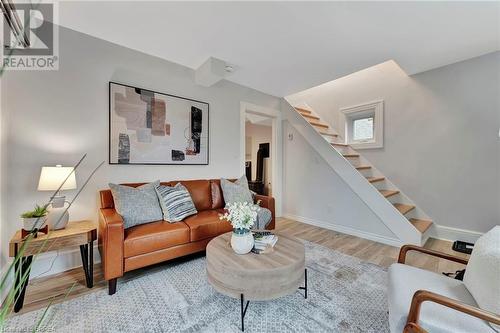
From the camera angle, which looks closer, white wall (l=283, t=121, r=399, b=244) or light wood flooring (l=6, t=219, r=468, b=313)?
light wood flooring (l=6, t=219, r=468, b=313)

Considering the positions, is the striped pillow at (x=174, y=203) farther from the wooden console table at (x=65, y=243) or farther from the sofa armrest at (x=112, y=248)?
the wooden console table at (x=65, y=243)

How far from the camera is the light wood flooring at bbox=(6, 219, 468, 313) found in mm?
1918

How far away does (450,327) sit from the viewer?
1113 millimetres

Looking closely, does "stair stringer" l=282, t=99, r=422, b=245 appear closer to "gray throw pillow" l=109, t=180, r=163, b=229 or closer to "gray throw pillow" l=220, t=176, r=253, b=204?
"gray throw pillow" l=220, t=176, r=253, b=204

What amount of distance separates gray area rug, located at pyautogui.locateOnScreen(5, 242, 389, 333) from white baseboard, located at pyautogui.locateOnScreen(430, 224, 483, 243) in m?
1.70

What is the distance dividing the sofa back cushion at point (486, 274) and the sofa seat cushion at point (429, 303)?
75mm

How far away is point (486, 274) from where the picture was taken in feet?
3.88

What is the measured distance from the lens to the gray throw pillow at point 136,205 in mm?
2223

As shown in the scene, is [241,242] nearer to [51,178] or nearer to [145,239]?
[145,239]

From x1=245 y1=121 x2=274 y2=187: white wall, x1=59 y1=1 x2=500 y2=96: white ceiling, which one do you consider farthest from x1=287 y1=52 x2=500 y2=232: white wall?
x1=245 y1=121 x2=274 y2=187: white wall

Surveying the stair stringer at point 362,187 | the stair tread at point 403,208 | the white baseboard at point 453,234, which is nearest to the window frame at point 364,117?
the stair stringer at point 362,187

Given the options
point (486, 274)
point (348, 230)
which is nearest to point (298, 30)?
point (486, 274)

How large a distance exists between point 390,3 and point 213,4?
1579 mm

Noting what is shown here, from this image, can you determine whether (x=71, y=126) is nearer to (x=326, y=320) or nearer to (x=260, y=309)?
(x=260, y=309)
